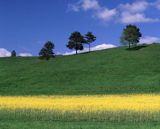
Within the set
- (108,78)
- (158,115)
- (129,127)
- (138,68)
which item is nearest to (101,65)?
(138,68)

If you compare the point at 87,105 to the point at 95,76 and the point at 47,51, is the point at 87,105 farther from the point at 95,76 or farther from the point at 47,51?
the point at 47,51

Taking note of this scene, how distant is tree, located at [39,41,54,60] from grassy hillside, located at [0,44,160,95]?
1272 centimetres

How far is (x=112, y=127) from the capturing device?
26266mm

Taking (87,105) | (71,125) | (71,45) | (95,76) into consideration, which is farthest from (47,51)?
(71,125)

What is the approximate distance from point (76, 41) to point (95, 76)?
55718 mm

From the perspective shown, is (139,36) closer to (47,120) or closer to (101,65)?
(101,65)

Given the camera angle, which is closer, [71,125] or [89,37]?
[71,125]

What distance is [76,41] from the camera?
481ft

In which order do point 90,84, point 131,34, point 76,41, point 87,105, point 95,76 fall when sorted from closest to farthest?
1. point 87,105
2. point 90,84
3. point 95,76
4. point 131,34
5. point 76,41

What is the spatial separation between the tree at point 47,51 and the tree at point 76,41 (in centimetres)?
635

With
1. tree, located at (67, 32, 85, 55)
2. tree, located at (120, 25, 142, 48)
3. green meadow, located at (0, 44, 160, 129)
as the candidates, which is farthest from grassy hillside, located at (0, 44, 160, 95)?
tree, located at (67, 32, 85, 55)

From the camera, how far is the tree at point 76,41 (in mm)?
145000

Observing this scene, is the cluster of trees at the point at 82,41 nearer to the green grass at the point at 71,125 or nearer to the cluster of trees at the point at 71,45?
the cluster of trees at the point at 71,45

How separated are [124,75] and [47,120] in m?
62.1
